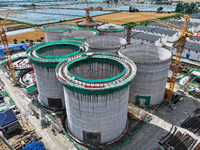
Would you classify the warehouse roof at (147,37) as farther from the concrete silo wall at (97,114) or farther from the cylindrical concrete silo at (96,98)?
the concrete silo wall at (97,114)

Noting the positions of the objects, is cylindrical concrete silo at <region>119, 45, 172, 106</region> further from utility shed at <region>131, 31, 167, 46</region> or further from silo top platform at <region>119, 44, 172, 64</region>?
utility shed at <region>131, 31, 167, 46</region>

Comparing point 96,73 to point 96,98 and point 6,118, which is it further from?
point 6,118

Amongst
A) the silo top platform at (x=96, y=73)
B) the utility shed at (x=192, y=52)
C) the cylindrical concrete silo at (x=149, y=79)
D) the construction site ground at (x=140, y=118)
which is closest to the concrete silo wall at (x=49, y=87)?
the construction site ground at (x=140, y=118)

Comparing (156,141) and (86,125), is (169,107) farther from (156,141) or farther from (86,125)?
(86,125)

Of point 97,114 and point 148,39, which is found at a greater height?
point 148,39

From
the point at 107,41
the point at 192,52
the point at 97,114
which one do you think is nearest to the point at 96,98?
the point at 97,114

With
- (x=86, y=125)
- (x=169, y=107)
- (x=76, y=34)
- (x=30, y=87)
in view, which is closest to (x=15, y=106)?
(x=30, y=87)

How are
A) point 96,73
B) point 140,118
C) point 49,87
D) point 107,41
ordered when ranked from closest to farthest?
1. point 96,73
2. point 140,118
3. point 49,87
4. point 107,41
